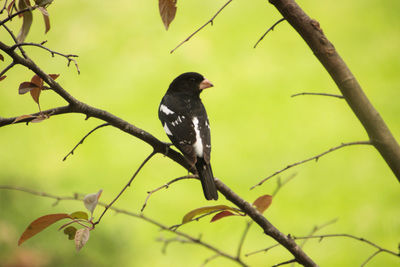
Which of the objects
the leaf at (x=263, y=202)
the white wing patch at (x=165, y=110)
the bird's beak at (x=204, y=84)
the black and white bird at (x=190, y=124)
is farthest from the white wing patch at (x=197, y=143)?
the leaf at (x=263, y=202)

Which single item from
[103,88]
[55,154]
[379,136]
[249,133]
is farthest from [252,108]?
[379,136]

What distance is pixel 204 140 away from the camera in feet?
8.63

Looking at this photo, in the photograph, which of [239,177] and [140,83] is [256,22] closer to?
[140,83]

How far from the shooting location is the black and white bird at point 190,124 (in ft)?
7.51

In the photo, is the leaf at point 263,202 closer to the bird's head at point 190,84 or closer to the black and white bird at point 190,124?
the black and white bird at point 190,124

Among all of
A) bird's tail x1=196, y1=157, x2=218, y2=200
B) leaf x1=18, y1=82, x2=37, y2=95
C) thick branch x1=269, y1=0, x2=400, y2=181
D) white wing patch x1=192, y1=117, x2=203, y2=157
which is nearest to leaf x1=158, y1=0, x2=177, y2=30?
thick branch x1=269, y1=0, x2=400, y2=181

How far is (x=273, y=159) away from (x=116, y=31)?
4.01 metres

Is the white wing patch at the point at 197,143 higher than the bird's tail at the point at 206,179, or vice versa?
the white wing patch at the point at 197,143

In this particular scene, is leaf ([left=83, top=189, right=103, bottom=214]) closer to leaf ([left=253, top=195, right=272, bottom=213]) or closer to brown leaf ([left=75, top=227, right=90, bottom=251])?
brown leaf ([left=75, top=227, right=90, bottom=251])

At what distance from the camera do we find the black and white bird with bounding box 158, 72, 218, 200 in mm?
2289

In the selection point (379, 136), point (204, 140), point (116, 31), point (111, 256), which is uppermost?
point (116, 31)

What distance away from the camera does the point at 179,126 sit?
272cm

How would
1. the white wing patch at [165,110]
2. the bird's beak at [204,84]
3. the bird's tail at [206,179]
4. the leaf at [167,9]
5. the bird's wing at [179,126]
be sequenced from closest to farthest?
the leaf at [167,9] → the bird's tail at [206,179] → the bird's wing at [179,126] → the white wing patch at [165,110] → the bird's beak at [204,84]

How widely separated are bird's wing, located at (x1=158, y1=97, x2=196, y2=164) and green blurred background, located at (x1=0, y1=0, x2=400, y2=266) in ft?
3.54
